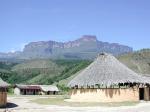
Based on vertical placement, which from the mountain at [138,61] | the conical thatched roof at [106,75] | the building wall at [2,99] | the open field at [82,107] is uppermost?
the mountain at [138,61]

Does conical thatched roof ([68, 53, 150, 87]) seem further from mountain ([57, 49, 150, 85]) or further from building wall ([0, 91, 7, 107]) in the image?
mountain ([57, 49, 150, 85])

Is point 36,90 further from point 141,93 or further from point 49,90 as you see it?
point 141,93

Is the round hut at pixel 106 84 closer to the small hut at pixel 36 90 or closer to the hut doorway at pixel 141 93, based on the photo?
the hut doorway at pixel 141 93

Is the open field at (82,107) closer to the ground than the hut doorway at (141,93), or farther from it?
closer to the ground

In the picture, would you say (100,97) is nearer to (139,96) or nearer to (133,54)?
(139,96)

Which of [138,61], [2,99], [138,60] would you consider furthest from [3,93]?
[138,60]

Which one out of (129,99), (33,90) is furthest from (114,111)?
(33,90)

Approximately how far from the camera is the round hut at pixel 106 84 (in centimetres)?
5487

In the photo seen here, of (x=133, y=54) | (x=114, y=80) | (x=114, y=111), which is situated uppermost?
(x=133, y=54)

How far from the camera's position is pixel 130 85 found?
5559 cm

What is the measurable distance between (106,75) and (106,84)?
1.96 meters

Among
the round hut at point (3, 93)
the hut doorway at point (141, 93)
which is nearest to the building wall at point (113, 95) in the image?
the hut doorway at point (141, 93)

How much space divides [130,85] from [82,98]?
721 cm

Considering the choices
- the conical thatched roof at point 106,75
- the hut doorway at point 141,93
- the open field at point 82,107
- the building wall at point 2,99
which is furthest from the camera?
the hut doorway at point 141,93
